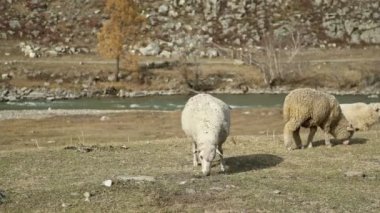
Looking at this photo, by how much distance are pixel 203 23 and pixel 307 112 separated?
232 ft

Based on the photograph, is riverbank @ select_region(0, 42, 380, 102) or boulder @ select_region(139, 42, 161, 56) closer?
riverbank @ select_region(0, 42, 380, 102)

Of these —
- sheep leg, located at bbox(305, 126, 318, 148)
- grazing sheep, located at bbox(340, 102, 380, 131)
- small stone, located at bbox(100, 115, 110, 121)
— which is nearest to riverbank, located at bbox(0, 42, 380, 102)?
small stone, located at bbox(100, 115, 110, 121)

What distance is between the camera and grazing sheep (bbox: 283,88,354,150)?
22.7 metres

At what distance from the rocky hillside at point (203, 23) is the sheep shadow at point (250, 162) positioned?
2423 inches

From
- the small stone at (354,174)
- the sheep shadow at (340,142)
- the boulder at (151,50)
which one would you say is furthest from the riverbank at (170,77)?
the small stone at (354,174)

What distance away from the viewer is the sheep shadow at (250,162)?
1925cm

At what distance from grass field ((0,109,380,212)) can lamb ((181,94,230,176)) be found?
1.76ft

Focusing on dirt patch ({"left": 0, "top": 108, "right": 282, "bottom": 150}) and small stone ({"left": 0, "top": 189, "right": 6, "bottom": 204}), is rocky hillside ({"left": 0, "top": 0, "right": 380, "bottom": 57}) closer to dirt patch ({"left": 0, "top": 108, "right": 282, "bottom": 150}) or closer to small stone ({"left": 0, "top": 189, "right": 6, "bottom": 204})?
dirt patch ({"left": 0, "top": 108, "right": 282, "bottom": 150})

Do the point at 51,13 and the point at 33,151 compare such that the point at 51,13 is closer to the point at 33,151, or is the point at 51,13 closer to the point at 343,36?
the point at 343,36

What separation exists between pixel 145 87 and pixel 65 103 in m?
11.0

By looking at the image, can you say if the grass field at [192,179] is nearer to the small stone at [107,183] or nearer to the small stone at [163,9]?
the small stone at [107,183]

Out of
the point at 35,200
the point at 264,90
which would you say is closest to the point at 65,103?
the point at 264,90

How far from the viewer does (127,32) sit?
2948 inches

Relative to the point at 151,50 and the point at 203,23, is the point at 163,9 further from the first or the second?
the point at 151,50
